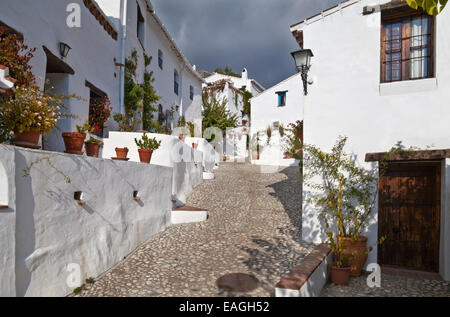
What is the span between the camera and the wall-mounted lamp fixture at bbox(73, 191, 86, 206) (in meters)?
4.63

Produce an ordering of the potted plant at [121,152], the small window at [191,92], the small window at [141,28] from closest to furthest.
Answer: the potted plant at [121,152]
the small window at [141,28]
the small window at [191,92]

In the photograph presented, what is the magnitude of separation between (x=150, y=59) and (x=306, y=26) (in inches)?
326

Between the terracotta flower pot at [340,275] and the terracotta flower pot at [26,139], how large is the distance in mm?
5233

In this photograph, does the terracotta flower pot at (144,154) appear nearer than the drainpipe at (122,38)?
Yes

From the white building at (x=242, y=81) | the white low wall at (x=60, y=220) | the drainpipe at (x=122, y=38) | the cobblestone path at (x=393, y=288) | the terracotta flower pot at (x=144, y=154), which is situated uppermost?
the white building at (x=242, y=81)

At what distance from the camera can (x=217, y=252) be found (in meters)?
6.52

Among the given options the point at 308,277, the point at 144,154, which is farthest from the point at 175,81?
the point at 308,277

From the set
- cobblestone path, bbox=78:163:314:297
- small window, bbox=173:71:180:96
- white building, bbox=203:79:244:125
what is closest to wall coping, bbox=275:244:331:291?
cobblestone path, bbox=78:163:314:297

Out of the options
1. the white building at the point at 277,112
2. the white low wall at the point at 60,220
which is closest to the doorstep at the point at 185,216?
the white low wall at the point at 60,220

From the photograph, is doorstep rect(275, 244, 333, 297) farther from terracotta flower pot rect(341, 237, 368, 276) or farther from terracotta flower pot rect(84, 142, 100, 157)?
terracotta flower pot rect(84, 142, 100, 157)

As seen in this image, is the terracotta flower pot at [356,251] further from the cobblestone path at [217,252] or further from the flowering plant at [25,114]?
the flowering plant at [25,114]

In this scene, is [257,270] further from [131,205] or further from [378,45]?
[378,45]

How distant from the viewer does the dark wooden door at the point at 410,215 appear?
643cm

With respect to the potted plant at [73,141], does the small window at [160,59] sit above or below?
above
